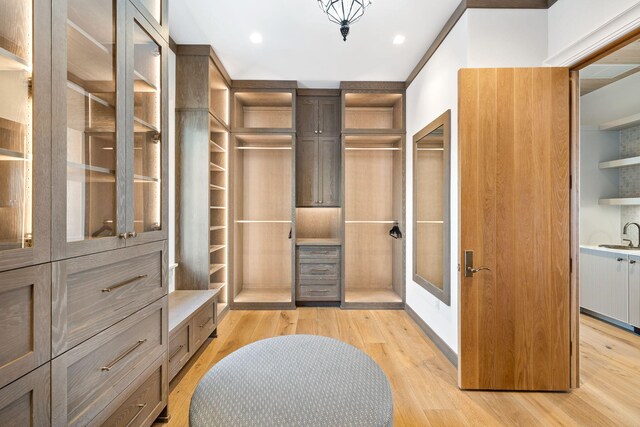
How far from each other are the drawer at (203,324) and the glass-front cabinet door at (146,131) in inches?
43.4

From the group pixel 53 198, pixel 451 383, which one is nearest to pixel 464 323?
pixel 451 383

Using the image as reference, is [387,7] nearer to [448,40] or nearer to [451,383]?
[448,40]

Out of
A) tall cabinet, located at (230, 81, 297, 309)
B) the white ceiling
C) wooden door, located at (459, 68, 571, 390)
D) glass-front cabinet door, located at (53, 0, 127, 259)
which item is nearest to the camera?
glass-front cabinet door, located at (53, 0, 127, 259)

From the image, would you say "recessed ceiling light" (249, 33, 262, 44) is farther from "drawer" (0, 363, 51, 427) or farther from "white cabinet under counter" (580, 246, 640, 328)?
"white cabinet under counter" (580, 246, 640, 328)

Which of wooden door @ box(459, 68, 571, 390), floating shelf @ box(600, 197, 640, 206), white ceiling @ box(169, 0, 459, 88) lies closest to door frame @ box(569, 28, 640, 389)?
wooden door @ box(459, 68, 571, 390)

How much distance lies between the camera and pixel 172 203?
3.02 metres

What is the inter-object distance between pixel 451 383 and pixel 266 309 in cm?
229

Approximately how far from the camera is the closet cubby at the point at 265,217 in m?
4.22

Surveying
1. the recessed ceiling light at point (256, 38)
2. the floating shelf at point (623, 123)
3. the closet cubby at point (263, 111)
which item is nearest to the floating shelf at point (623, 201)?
the floating shelf at point (623, 123)

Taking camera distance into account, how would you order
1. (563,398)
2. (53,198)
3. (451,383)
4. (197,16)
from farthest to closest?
1. (197,16)
2. (451,383)
3. (563,398)
4. (53,198)

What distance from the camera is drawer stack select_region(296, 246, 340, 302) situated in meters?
3.84

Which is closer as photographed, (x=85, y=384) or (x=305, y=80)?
(x=85, y=384)

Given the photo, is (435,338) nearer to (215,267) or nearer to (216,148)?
(215,267)

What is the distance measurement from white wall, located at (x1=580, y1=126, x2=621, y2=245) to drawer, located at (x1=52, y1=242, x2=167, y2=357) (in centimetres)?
472
